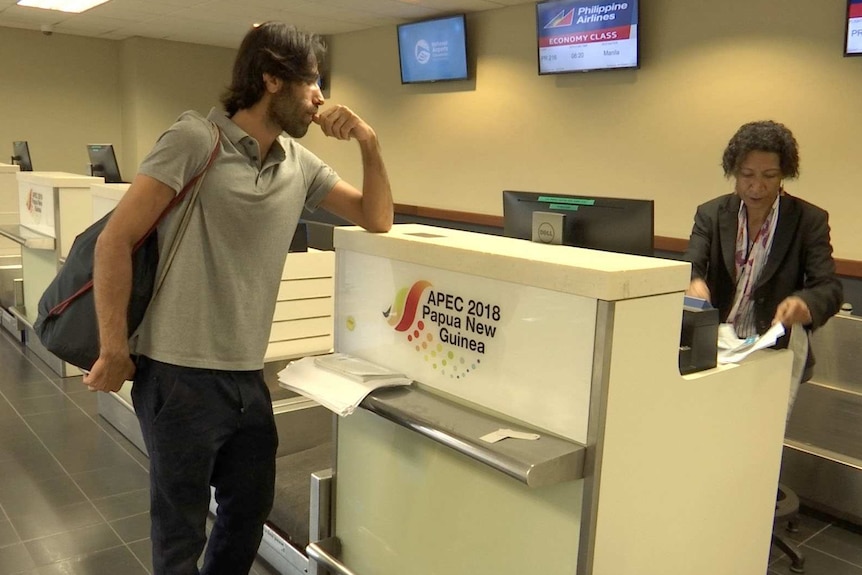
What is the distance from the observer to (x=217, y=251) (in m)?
1.64

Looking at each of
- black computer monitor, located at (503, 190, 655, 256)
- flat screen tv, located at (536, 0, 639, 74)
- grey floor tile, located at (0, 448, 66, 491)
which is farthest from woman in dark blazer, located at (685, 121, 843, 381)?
flat screen tv, located at (536, 0, 639, 74)

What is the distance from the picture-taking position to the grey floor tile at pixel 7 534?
102 inches

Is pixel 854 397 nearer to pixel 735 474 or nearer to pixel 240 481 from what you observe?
pixel 735 474

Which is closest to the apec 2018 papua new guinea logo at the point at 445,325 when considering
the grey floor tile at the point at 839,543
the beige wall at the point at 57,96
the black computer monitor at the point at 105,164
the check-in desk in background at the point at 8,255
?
the grey floor tile at the point at 839,543

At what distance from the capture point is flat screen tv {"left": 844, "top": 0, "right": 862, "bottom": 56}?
3939mm

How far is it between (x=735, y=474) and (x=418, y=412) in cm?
74

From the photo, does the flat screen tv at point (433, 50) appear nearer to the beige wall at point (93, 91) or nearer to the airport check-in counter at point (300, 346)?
the beige wall at point (93, 91)

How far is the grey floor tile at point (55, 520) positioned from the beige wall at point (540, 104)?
3.81m

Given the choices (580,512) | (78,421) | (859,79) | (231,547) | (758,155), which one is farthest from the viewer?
(859,79)

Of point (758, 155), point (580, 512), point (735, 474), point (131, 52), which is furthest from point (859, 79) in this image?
point (131, 52)

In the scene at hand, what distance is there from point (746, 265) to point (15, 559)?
103 inches

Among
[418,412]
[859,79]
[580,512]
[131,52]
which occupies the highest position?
[131,52]

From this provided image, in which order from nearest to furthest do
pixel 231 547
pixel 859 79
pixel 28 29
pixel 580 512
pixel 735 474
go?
pixel 580 512 < pixel 735 474 < pixel 231 547 < pixel 859 79 < pixel 28 29

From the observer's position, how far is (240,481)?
1.82m
